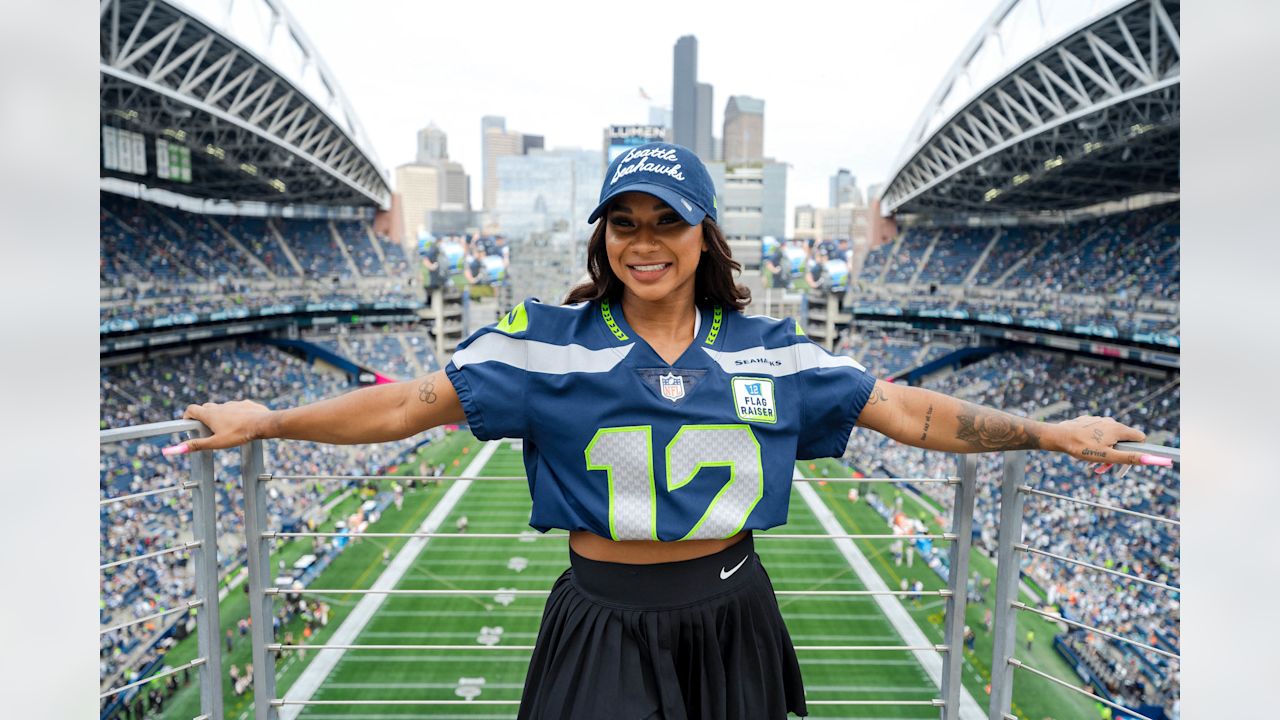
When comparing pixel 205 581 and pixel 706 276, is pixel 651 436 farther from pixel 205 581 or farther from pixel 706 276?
pixel 205 581

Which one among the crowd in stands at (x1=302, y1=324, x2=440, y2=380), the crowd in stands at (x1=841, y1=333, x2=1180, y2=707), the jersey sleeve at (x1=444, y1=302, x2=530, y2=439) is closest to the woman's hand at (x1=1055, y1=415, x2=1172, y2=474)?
the jersey sleeve at (x1=444, y1=302, x2=530, y2=439)

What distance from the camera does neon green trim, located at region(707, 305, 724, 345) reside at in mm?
1706

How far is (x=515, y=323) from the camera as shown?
166 centimetres

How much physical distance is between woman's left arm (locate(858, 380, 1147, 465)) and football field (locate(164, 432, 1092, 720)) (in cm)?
613

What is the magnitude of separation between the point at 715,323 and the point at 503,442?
74.5 feet

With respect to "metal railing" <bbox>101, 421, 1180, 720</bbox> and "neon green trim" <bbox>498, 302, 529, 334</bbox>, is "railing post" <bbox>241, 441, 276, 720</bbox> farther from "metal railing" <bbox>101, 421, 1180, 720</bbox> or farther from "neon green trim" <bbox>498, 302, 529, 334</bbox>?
"neon green trim" <bbox>498, 302, 529, 334</bbox>

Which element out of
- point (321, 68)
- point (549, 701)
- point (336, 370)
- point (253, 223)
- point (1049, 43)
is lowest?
point (336, 370)

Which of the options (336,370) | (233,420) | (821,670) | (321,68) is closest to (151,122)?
(321,68)

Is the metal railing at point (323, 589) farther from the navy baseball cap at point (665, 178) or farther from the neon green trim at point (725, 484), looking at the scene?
the navy baseball cap at point (665, 178)

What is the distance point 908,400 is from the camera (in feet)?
5.90
